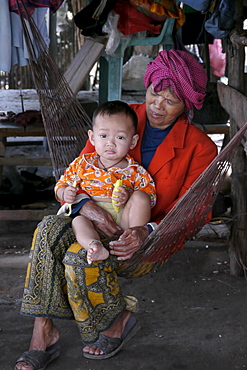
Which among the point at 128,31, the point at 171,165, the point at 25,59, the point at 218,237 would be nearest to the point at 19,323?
the point at 171,165

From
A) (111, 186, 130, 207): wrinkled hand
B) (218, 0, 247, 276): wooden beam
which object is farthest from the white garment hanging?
(111, 186, 130, 207): wrinkled hand

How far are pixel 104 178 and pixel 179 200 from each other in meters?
0.38

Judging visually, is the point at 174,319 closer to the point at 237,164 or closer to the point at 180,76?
the point at 237,164

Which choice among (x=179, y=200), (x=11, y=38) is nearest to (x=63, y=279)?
(x=179, y=200)

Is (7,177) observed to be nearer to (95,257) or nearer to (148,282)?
(148,282)

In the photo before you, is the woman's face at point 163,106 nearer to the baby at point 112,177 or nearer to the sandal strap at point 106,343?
the baby at point 112,177

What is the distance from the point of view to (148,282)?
288 centimetres

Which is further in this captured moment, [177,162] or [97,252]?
[177,162]

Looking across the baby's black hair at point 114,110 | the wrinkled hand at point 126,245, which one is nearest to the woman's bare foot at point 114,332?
the wrinkled hand at point 126,245

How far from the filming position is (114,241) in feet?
6.11

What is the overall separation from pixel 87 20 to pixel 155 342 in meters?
2.19

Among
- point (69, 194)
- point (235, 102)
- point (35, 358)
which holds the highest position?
point (235, 102)

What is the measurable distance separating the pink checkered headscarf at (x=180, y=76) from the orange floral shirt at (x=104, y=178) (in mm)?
→ 338

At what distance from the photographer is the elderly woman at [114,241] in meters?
1.91
